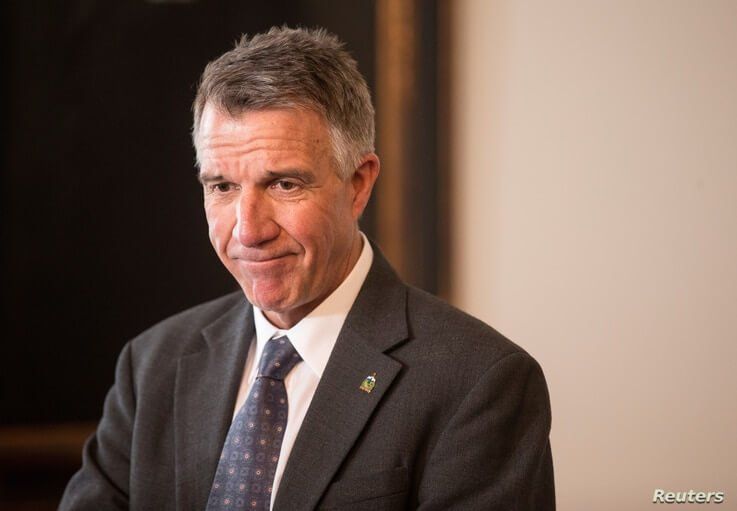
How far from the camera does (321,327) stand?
6.03 ft

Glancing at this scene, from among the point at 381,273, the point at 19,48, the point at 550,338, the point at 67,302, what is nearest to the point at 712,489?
the point at 550,338

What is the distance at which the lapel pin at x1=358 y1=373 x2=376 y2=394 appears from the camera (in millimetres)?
1744

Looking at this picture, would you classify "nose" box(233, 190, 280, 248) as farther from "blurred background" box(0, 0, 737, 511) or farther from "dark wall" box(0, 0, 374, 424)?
"dark wall" box(0, 0, 374, 424)

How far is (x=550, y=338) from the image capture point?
7.48 feet

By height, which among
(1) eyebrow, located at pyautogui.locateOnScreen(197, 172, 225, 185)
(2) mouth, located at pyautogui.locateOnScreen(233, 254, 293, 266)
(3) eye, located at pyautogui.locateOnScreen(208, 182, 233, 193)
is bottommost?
(2) mouth, located at pyautogui.locateOnScreen(233, 254, 293, 266)

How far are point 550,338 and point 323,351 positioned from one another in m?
0.70

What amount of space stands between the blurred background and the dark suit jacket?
1.54 ft

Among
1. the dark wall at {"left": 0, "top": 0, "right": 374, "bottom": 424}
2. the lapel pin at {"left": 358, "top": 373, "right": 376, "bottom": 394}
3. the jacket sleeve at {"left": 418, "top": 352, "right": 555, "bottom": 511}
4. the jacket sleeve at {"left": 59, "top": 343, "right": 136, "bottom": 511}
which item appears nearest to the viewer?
the jacket sleeve at {"left": 418, "top": 352, "right": 555, "bottom": 511}

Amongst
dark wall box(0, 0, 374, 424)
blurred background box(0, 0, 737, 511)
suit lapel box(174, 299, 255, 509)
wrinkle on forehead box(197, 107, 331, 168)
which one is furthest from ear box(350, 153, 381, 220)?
dark wall box(0, 0, 374, 424)

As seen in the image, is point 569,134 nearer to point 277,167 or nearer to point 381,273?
point 381,273

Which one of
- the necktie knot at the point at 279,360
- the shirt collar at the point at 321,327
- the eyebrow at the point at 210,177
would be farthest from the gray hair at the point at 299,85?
the necktie knot at the point at 279,360

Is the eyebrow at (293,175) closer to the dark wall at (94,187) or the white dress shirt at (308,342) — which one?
the white dress shirt at (308,342)

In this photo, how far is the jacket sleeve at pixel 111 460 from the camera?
1928 mm

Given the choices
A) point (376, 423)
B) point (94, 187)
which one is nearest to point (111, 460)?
point (376, 423)
